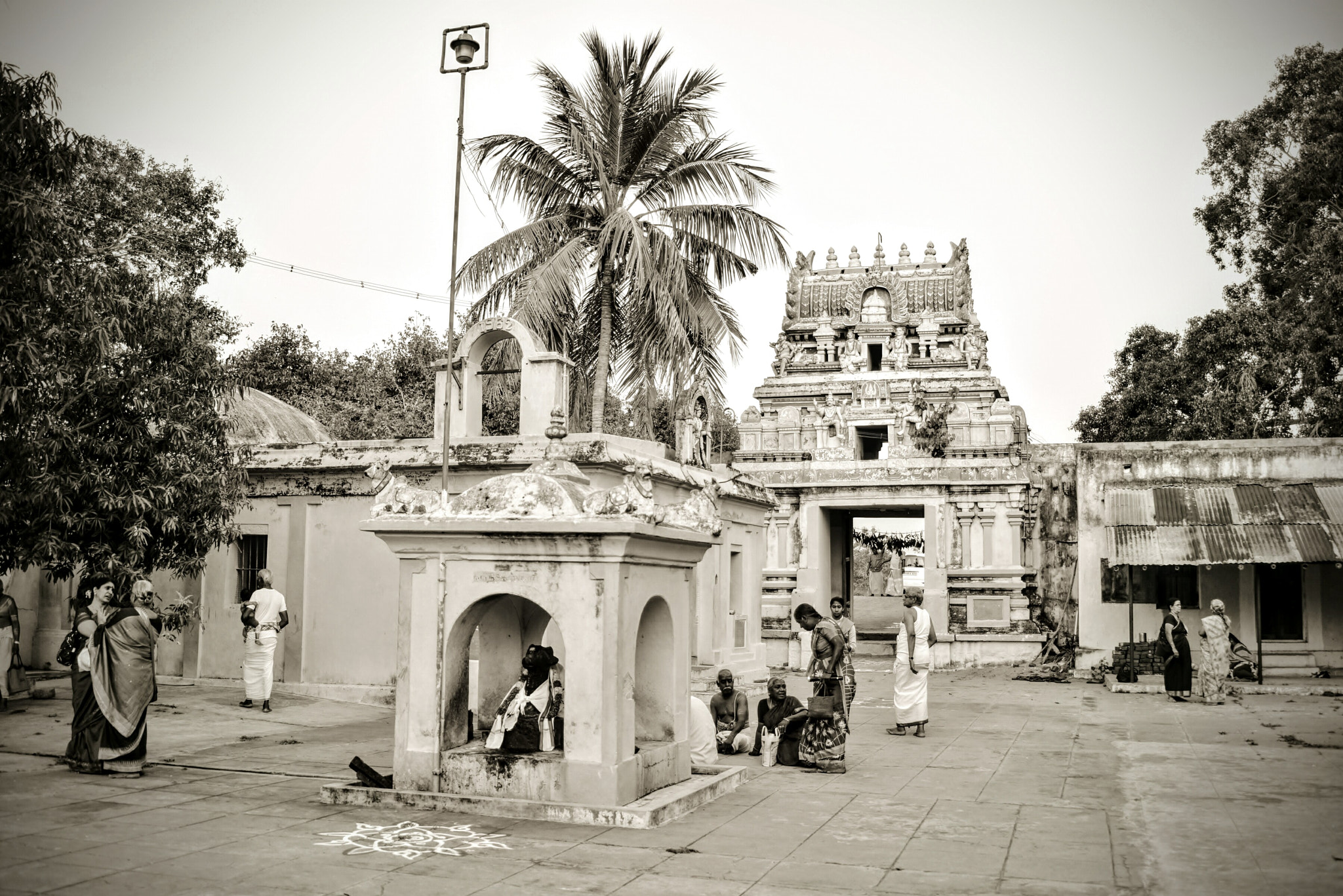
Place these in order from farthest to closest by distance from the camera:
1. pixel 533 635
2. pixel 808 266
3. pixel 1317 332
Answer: pixel 808 266 → pixel 1317 332 → pixel 533 635

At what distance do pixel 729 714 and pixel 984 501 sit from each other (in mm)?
16998

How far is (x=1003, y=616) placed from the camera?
26.9m

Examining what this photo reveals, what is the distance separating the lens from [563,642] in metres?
8.60

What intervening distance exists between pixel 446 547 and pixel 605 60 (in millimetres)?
12006

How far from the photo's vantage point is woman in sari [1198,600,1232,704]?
16.5m

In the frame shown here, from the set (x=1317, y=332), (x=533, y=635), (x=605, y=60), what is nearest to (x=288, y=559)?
(x=533, y=635)

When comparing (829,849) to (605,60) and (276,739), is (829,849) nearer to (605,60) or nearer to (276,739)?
(276,739)

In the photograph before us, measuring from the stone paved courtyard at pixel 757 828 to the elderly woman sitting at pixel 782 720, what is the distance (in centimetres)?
34

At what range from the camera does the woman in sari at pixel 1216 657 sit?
1653 centimetres

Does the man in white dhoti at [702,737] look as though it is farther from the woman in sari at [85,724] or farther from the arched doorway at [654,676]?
the woman in sari at [85,724]

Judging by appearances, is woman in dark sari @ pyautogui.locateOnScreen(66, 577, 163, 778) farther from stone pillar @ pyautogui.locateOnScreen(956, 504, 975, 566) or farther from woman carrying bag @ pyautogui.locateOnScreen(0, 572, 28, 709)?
stone pillar @ pyautogui.locateOnScreen(956, 504, 975, 566)

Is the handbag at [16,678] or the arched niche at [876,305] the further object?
the arched niche at [876,305]

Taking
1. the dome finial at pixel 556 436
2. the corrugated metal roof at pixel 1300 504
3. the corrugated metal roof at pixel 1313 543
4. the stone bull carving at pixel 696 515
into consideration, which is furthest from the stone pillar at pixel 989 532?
the dome finial at pixel 556 436

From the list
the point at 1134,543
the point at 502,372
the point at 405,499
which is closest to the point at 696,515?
the point at 405,499
